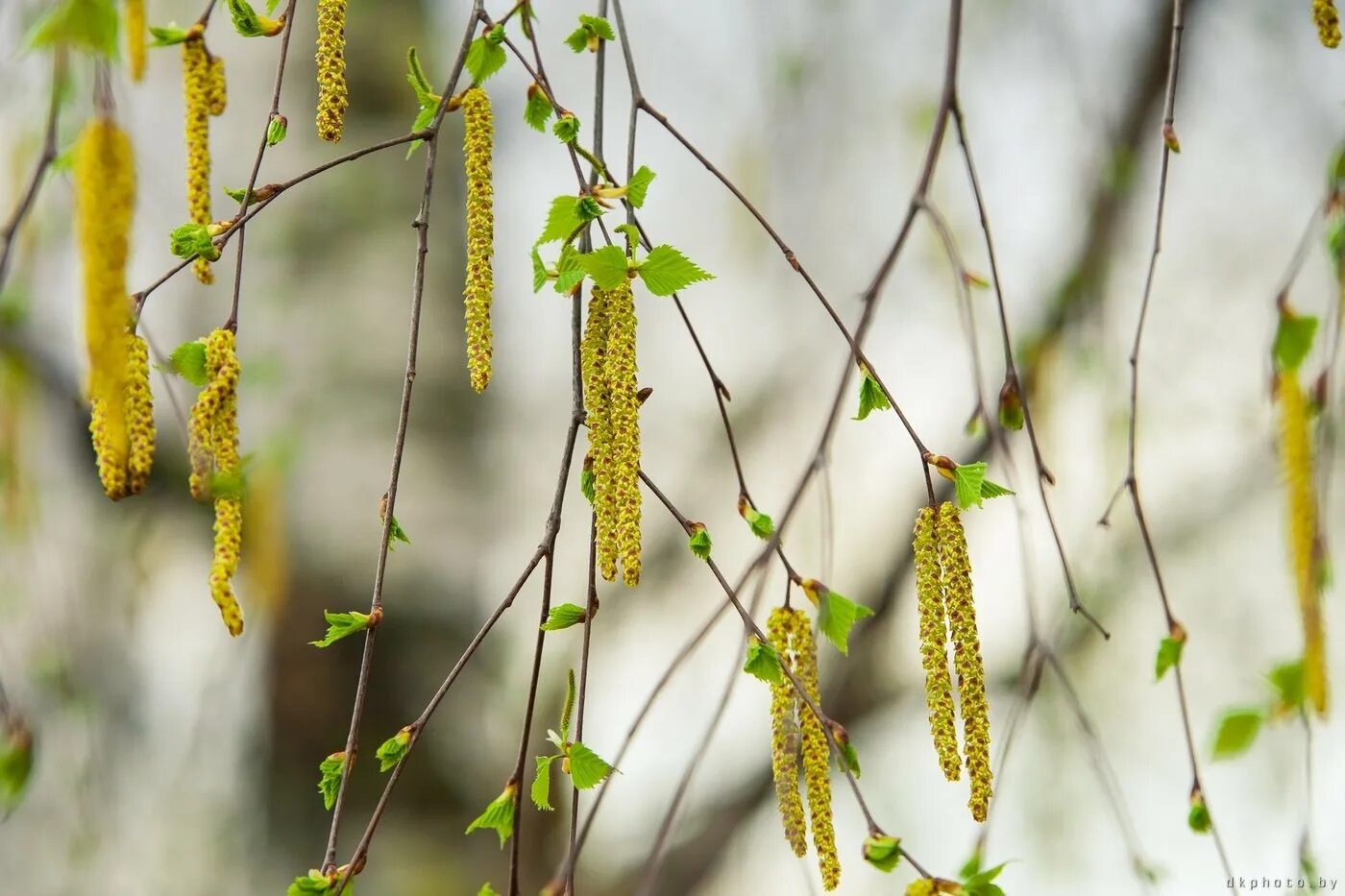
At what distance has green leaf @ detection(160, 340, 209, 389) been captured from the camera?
47cm

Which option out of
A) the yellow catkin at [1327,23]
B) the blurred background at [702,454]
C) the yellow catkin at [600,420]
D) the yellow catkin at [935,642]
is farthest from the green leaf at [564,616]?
the blurred background at [702,454]

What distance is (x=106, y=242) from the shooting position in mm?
343

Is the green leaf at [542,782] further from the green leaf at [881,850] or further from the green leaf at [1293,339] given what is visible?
the green leaf at [1293,339]

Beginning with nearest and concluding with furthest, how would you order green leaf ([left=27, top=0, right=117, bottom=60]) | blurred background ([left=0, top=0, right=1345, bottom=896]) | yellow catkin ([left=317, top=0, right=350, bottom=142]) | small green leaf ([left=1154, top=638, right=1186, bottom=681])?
green leaf ([left=27, top=0, right=117, bottom=60]) < yellow catkin ([left=317, top=0, right=350, bottom=142]) < small green leaf ([left=1154, top=638, right=1186, bottom=681]) < blurred background ([left=0, top=0, right=1345, bottom=896])

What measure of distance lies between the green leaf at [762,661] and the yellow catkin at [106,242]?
24cm

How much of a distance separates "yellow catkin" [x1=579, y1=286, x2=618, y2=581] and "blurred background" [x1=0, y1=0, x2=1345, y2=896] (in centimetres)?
65

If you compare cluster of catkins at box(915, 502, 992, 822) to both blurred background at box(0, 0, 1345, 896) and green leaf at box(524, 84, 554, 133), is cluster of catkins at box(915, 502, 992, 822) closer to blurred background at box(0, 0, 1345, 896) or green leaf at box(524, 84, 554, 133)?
green leaf at box(524, 84, 554, 133)

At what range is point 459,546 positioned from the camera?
1.28 metres

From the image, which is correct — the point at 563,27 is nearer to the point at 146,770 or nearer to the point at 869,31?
the point at 869,31

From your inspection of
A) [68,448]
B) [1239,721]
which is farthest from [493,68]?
[68,448]

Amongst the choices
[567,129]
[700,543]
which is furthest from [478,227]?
[700,543]

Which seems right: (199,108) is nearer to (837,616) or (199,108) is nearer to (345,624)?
(345,624)

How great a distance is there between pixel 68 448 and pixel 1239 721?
119 centimetres

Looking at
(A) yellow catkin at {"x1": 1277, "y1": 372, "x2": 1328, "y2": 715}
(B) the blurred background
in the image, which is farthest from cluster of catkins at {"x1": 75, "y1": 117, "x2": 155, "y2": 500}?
(B) the blurred background
